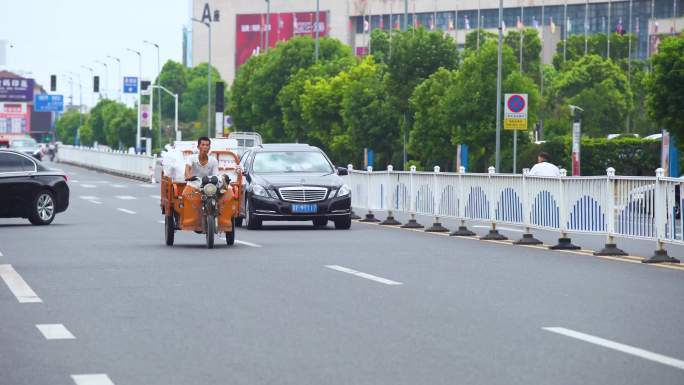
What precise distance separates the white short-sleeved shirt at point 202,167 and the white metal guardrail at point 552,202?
4963mm

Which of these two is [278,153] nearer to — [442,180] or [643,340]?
[442,180]

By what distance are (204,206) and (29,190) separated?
9.00 metres

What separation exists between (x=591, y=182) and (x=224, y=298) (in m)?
8.98

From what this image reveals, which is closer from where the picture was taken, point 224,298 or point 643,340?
point 643,340

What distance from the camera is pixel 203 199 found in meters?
20.4

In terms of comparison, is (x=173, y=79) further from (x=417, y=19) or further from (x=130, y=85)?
(x=417, y=19)

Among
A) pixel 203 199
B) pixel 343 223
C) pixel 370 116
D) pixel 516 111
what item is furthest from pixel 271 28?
pixel 203 199

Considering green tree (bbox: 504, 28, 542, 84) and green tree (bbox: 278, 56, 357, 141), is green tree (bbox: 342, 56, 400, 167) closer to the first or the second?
green tree (bbox: 278, 56, 357, 141)

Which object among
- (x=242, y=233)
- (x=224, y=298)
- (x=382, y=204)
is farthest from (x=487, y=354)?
(x=382, y=204)

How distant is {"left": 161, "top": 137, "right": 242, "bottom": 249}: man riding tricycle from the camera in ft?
66.9

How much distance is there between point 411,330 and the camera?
408 inches

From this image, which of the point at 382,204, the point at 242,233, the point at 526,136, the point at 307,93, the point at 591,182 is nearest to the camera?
the point at 591,182

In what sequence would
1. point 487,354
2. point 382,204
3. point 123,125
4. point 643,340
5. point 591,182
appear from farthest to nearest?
1. point 123,125
2. point 382,204
3. point 591,182
4. point 643,340
5. point 487,354

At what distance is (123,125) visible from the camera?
162m
